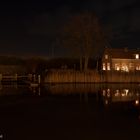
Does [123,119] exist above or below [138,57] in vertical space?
below

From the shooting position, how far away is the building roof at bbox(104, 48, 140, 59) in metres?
65.0

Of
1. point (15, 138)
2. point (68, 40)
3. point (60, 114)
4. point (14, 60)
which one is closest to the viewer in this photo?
point (15, 138)

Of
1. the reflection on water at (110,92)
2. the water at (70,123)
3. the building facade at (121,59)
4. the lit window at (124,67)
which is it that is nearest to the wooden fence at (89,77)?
the reflection on water at (110,92)

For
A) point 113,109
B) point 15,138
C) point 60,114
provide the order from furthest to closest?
point 113,109 < point 60,114 < point 15,138

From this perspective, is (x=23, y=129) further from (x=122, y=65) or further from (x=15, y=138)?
(x=122, y=65)

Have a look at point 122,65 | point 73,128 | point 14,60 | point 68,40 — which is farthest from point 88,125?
point 14,60

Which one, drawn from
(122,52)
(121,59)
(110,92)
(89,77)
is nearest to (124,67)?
(121,59)

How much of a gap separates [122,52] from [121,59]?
195 cm

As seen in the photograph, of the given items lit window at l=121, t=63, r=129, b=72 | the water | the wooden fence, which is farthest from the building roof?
the water

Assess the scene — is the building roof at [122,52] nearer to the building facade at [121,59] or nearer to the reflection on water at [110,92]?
the building facade at [121,59]

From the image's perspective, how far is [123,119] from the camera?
1447cm

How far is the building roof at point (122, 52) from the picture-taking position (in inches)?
2558

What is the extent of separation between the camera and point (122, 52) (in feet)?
219

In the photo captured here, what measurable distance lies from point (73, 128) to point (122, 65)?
178 ft
